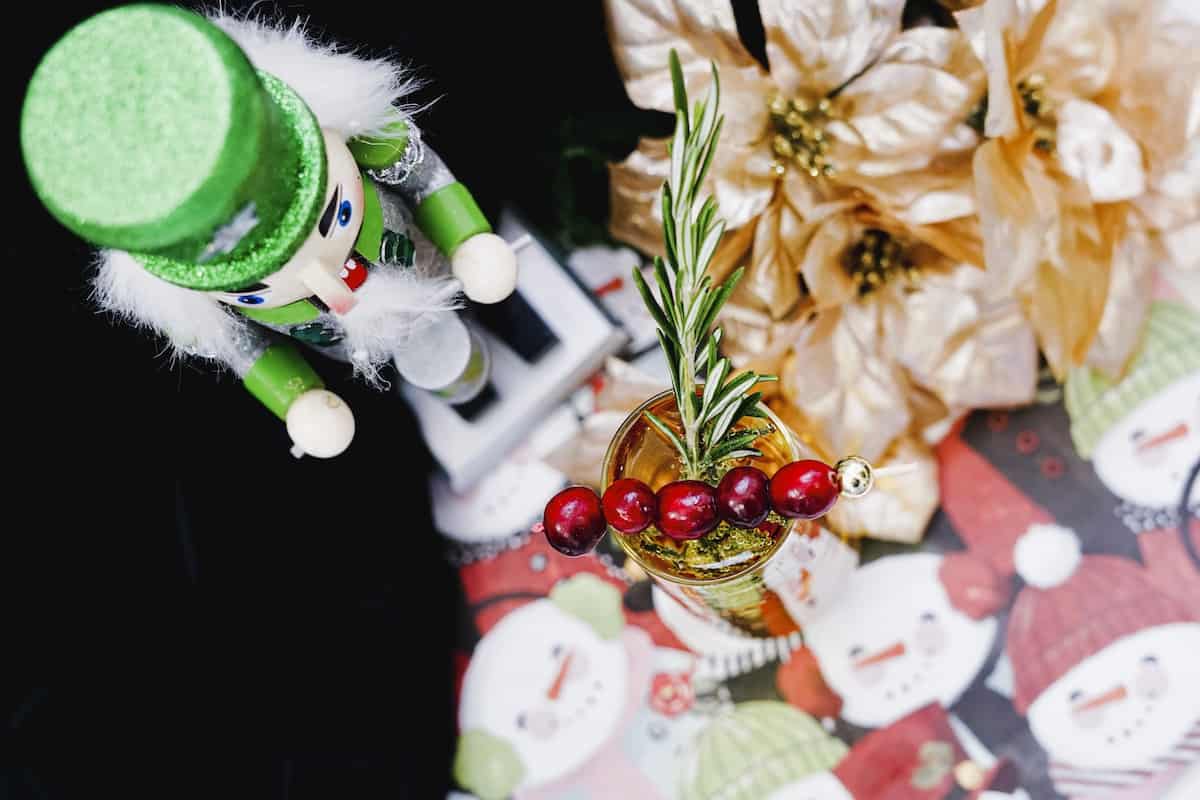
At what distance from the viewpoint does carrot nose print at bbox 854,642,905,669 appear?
23.3 inches

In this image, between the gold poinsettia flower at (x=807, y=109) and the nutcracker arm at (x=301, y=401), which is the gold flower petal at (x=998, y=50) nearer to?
the gold poinsettia flower at (x=807, y=109)

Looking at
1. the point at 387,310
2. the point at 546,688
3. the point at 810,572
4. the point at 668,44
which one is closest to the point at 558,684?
the point at 546,688

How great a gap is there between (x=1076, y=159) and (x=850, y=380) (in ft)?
0.56

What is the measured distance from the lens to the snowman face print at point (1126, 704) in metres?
0.55

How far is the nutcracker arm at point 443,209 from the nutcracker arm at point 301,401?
9 centimetres

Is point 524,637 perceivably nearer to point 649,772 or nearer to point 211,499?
point 649,772

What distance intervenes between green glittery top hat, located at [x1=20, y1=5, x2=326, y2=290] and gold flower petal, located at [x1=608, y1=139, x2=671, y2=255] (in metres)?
0.27

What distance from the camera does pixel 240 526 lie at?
0.53 m

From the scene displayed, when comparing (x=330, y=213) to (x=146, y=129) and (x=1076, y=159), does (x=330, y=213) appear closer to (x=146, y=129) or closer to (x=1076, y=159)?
(x=146, y=129)

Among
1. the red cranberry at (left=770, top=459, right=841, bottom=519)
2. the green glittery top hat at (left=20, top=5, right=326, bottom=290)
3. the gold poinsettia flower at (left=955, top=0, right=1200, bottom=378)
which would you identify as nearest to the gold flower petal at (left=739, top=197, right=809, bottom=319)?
the gold poinsettia flower at (left=955, top=0, right=1200, bottom=378)

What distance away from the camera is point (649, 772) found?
0.60 meters

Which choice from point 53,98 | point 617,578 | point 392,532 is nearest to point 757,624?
point 617,578

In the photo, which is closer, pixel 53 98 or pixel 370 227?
pixel 53 98

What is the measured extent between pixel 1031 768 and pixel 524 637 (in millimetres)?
319
